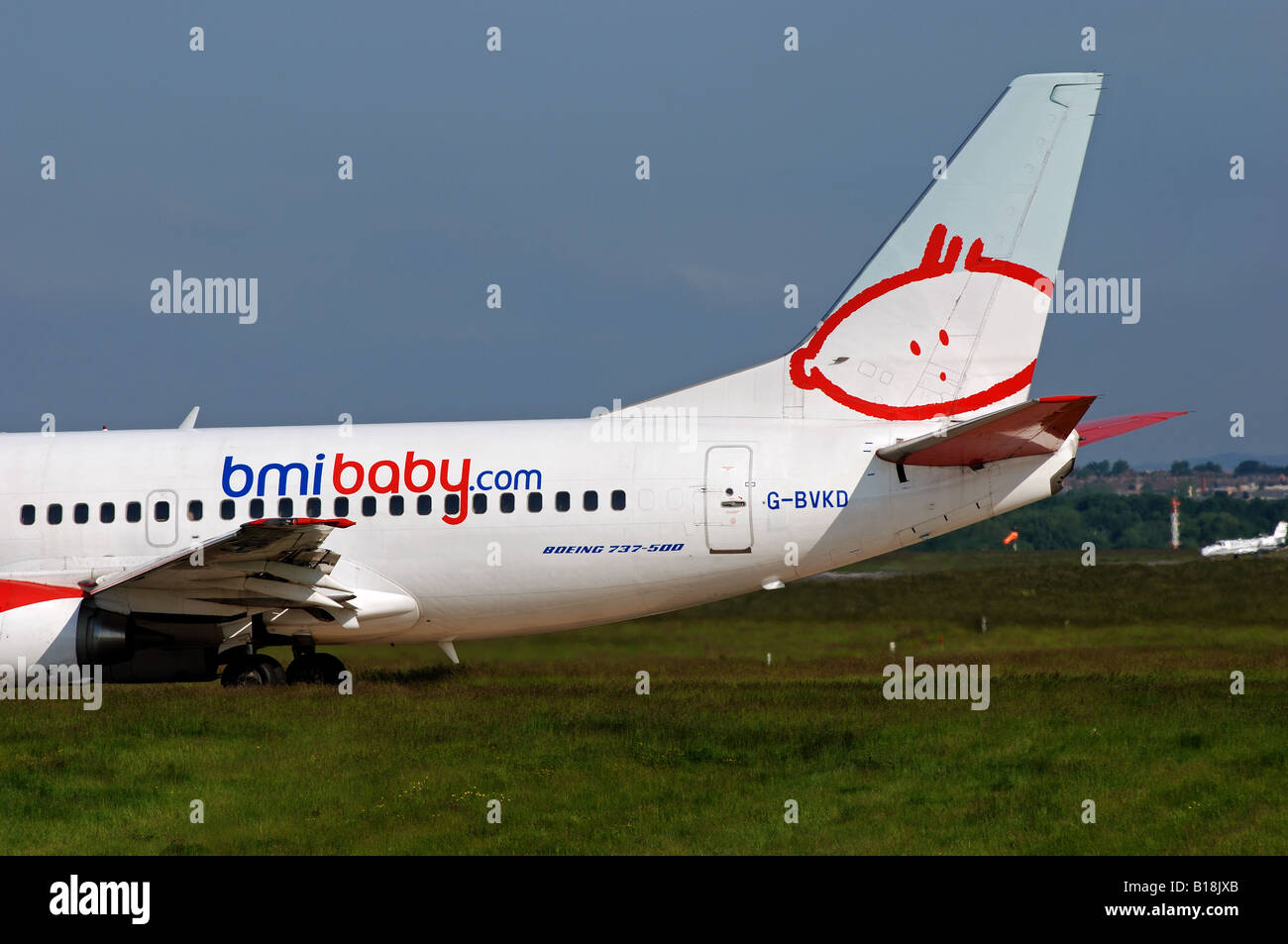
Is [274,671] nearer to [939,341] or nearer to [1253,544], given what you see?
[939,341]

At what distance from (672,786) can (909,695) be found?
5.63 m

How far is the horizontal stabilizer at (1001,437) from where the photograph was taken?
666 inches

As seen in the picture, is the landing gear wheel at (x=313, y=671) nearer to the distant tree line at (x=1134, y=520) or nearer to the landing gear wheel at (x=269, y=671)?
the landing gear wheel at (x=269, y=671)

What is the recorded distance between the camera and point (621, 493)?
763 inches

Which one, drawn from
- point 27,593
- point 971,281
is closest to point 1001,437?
point 971,281

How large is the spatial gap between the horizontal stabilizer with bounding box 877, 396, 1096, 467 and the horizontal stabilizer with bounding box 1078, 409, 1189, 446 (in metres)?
1.79

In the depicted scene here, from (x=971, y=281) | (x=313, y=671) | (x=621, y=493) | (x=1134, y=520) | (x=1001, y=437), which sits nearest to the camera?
(x=1001, y=437)

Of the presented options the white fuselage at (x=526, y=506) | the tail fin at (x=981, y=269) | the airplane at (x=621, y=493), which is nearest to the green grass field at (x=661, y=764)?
the airplane at (x=621, y=493)

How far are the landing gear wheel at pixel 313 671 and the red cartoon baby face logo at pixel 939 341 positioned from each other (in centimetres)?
829

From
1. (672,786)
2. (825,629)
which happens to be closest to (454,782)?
(672,786)

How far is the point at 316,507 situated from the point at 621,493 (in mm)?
4462
